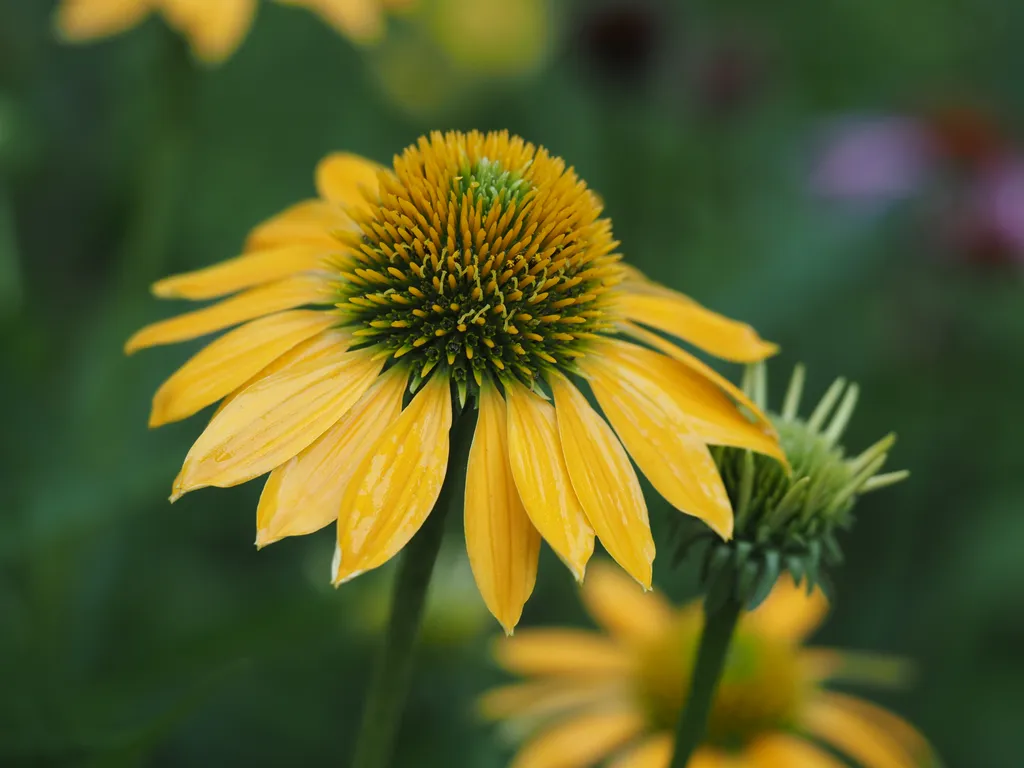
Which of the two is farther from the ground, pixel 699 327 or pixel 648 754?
pixel 699 327

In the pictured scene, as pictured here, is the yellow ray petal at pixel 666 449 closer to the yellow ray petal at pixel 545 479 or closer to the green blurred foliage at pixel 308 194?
the yellow ray petal at pixel 545 479

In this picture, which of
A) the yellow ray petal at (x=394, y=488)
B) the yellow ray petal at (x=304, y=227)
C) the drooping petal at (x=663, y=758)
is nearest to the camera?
the yellow ray petal at (x=394, y=488)

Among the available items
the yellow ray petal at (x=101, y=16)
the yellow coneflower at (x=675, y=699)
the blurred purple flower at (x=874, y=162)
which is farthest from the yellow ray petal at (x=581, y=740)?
the blurred purple flower at (x=874, y=162)

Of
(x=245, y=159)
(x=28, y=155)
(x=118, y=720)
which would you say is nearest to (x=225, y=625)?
(x=118, y=720)

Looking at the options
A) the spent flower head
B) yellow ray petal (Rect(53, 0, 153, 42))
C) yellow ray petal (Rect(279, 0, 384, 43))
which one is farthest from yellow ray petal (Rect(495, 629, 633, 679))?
yellow ray petal (Rect(53, 0, 153, 42))

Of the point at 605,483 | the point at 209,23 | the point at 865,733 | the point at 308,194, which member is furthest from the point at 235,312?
the point at 308,194

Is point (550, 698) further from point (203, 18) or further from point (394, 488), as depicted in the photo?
point (203, 18)
